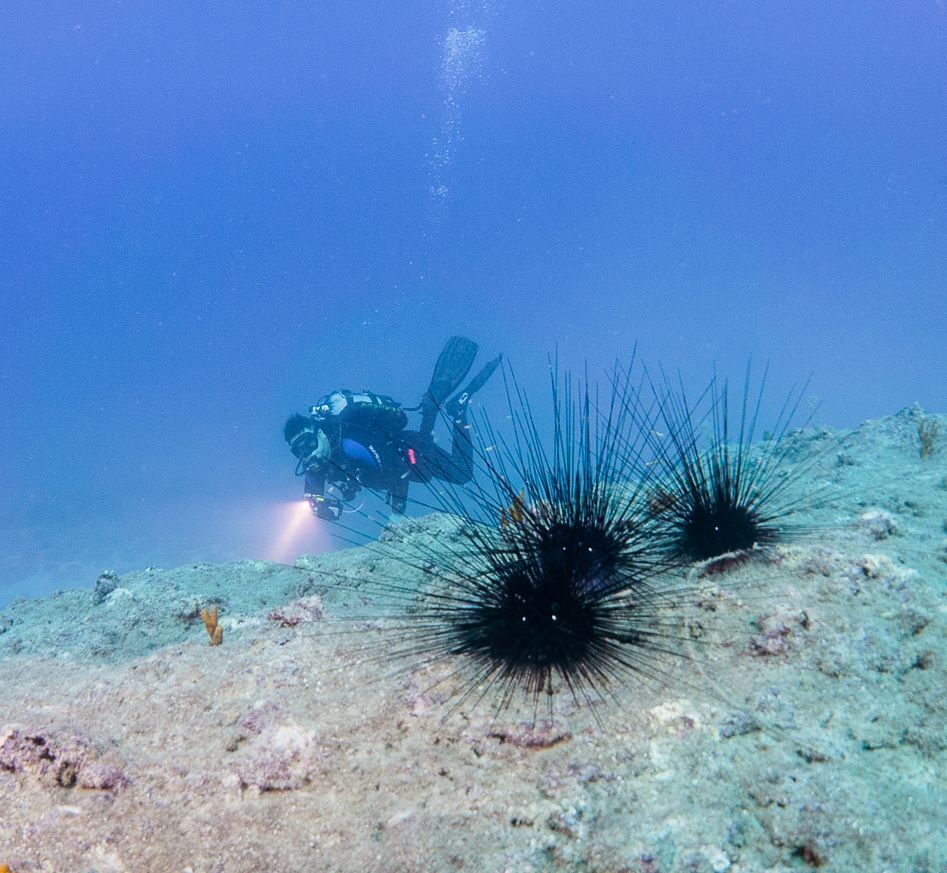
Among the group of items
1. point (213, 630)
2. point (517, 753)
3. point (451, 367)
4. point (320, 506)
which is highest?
point (451, 367)

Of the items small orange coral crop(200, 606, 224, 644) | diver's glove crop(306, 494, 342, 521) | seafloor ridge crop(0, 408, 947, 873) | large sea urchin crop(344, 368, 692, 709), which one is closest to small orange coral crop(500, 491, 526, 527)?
large sea urchin crop(344, 368, 692, 709)

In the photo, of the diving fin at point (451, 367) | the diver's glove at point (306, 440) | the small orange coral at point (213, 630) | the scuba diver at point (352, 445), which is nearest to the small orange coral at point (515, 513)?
the small orange coral at point (213, 630)

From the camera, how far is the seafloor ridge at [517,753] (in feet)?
5.81

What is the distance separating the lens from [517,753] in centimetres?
216

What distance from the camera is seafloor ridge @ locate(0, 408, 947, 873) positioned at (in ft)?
5.81

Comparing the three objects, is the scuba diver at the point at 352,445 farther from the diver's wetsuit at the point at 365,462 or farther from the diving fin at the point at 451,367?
the diving fin at the point at 451,367

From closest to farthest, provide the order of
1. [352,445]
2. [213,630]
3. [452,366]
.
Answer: [213,630], [352,445], [452,366]

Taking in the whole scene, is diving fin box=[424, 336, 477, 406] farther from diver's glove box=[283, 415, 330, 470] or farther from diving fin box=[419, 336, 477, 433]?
diver's glove box=[283, 415, 330, 470]

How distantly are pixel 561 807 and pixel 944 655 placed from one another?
1.80m

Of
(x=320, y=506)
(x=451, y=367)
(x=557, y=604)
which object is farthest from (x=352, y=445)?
(x=557, y=604)

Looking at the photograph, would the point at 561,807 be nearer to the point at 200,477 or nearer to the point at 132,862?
the point at 132,862

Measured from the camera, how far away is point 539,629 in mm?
2510

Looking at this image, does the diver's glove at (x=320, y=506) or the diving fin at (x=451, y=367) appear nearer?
the diver's glove at (x=320, y=506)

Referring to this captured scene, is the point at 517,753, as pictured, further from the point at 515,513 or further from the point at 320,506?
the point at 320,506
